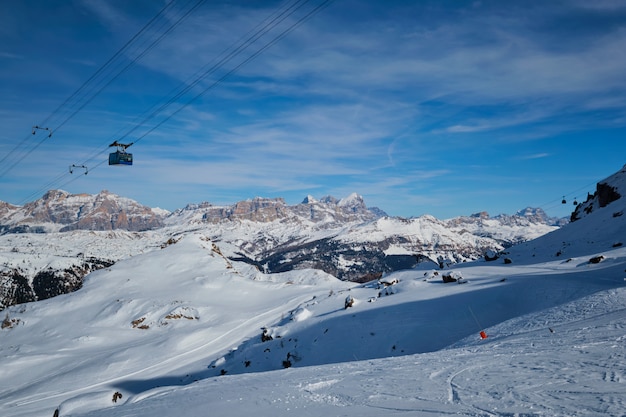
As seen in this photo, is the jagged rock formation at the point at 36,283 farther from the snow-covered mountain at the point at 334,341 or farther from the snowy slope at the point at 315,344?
the snowy slope at the point at 315,344

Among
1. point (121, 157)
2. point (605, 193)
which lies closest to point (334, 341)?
point (121, 157)

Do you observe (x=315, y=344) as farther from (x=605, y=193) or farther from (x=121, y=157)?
(x=605, y=193)

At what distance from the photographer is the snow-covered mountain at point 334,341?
8.62 m

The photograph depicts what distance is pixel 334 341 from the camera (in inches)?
1034

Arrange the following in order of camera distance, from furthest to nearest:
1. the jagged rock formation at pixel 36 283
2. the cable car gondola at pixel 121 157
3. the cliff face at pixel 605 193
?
the jagged rock formation at pixel 36 283
the cliff face at pixel 605 193
the cable car gondola at pixel 121 157

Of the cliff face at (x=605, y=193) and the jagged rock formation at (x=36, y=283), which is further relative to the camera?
the jagged rock formation at (x=36, y=283)

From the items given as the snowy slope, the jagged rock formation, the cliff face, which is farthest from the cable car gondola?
the jagged rock formation

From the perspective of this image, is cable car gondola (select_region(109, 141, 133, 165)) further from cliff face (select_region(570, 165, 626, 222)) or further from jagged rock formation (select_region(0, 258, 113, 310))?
jagged rock formation (select_region(0, 258, 113, 310))

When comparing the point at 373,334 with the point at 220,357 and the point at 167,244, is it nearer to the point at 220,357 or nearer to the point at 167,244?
the point at 220,357

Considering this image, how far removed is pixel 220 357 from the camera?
1230 inches

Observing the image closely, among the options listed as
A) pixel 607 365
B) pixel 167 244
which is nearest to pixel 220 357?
pixel 607 365

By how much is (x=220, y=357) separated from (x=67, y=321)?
24597 mm

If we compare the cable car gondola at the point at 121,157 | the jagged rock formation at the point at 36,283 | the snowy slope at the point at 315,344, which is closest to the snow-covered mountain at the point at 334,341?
the snowy slope at the point at 315,344

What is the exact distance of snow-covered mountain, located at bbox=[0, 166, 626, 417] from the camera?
8.62 m
